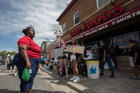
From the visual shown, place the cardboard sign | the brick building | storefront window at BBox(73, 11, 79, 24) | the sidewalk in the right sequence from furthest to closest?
storefront window at BBox(73, 11, 79, 24) < the brick building < the cardboard sign < the sidewalk

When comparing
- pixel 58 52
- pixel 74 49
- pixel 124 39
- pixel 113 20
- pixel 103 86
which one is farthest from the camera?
pixel 124 39

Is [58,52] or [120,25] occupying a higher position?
[120,25]

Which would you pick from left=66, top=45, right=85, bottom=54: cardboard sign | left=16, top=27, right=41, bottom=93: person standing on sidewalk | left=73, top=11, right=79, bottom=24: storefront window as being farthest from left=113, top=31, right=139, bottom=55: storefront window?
left=16, top=27, right=41, bottom=93: person standing on sidewalk

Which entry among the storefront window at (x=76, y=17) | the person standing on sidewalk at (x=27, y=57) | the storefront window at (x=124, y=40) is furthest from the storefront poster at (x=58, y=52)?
the storefront window at (x=76, y=17)

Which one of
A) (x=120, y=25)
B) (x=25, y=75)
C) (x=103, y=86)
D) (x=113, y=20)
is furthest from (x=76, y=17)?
(x=25, y=75)

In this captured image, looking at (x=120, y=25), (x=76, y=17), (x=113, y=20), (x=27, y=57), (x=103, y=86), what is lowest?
(x=103, y=86)

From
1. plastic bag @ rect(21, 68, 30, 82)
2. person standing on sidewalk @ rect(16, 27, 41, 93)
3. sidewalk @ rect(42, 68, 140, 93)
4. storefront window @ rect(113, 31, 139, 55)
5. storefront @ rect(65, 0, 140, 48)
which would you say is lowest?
sidewalk @ rect(42, 68, 140, 93)

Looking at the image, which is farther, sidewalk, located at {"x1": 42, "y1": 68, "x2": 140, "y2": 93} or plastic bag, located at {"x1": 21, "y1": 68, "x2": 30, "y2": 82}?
sidewalk, located at {"x1": 42, "y1": 68, "x2": 140, "y2": 93}

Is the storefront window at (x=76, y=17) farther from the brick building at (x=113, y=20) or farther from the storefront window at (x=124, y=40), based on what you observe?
the storefront window at (x=124, y=40)

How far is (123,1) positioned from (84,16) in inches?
170

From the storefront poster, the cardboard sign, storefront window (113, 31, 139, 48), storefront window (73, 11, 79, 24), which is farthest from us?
storefront window (73, 11, 79, 24)

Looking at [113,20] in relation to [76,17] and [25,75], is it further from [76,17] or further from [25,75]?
[76,17]

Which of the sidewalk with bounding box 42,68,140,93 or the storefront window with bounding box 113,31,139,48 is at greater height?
the storefront window with bounding box 113,31,139,48

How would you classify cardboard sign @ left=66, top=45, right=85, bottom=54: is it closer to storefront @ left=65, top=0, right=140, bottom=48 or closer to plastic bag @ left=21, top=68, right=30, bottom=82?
plastic bag @ left=21, top=68, right=30, bottom=82
